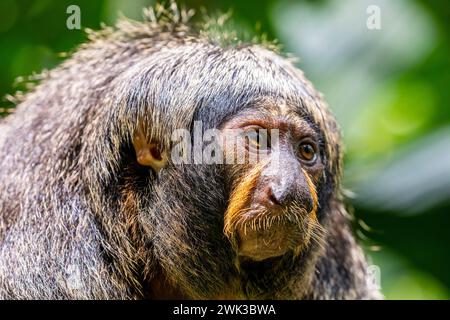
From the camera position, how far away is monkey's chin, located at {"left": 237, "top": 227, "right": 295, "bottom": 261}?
4832mm

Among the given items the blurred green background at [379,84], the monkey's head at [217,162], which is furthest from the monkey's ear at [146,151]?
the blurred green background at [379,84]

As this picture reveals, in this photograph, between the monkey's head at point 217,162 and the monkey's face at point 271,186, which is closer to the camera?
the monkey's face at point 271,186

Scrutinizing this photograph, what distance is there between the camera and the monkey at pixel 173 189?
16.0 feet

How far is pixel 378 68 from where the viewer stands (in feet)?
28.3

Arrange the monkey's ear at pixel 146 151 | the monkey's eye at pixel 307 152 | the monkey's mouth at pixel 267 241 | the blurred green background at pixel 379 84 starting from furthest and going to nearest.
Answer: the blurred green background at pixel 379 84
the monkey's ear at pixel 146 151
the monkey's eye at pixel 307 152
the monkey's mouth at pixel 267 241

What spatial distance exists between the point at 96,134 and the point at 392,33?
4.72 meters

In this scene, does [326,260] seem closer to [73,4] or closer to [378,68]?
[378,68]

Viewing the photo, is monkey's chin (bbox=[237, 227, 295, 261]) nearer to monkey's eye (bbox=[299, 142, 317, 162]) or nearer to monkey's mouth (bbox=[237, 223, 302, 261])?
monkey's mouth (bbox=[237, 223, 302, 261])

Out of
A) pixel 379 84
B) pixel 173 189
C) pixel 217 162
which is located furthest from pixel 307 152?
pixel 379 84

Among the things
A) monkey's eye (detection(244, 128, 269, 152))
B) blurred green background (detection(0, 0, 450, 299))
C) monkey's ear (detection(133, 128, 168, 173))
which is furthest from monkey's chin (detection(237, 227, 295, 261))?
blurred green background (detection(0, 0, 450, 299))

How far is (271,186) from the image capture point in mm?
4695

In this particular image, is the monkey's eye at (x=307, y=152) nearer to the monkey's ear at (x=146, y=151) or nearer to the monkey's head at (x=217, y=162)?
the monkey's head at (x=217, y=162)

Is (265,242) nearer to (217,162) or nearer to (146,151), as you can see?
(217,162)

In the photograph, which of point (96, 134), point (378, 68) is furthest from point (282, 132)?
point (378, 68)
